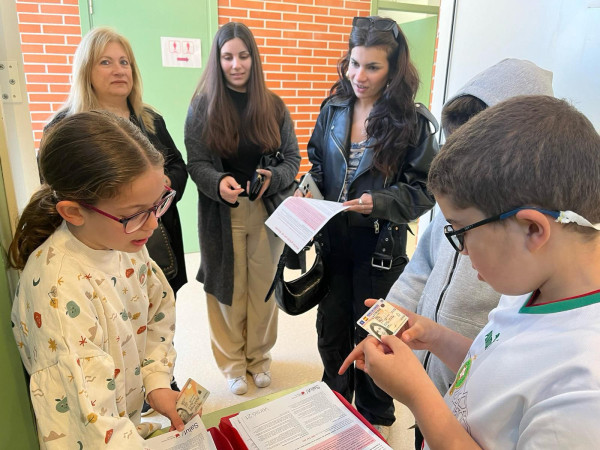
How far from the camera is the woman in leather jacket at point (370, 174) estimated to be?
177 cm

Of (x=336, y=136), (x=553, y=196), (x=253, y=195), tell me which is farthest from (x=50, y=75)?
(x=553, y=196)

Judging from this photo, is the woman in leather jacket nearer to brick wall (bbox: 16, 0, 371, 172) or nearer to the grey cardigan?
the grey cardigan

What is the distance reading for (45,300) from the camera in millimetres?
839

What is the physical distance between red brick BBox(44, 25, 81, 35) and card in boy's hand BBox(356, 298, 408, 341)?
3.49 meters

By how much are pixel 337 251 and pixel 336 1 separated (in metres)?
3.25

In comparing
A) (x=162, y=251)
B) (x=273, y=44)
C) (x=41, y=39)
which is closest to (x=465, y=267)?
(x=162, y=251)

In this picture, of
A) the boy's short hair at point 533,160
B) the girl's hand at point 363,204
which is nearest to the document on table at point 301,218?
the girl's hand at point 363,204

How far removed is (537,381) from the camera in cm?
64

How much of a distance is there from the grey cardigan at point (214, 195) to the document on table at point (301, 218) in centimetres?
38

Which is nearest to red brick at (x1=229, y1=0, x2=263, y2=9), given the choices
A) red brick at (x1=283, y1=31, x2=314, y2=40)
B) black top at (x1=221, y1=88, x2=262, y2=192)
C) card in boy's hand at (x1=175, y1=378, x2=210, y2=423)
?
red brick at (x1=283, y1=31, x2=314, y2=40)

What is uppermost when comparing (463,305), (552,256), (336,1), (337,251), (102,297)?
(336,1)

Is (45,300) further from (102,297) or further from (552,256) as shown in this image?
(552,256)

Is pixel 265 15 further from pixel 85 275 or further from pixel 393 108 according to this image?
pixel 85 275

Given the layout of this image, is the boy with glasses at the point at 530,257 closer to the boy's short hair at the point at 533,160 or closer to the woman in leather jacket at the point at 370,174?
the boy's short hair at the point at 533,160
